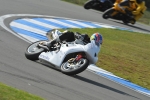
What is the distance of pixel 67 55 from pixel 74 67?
44cm

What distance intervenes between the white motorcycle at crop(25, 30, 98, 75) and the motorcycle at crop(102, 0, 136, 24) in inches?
518

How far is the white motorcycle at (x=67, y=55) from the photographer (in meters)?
10.4

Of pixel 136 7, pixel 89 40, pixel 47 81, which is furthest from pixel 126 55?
pixel 136 7

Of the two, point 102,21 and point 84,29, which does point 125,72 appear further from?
point 102,21

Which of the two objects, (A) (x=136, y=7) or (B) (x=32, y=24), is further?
(A) (x=136, y=7)

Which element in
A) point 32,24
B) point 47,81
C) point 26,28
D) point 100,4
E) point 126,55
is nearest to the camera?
point 47,81

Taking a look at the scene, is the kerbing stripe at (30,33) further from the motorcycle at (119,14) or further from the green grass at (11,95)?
the motorcycle at (119,14)

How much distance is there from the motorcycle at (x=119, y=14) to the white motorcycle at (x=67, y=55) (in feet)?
43.1

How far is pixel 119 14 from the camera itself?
24.4 metres

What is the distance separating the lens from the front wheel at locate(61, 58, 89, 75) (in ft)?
33.3

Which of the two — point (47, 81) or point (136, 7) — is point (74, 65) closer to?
point (47, 81)

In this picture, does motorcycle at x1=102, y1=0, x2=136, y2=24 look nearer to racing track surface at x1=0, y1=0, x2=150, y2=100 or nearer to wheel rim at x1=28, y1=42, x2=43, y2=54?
racing track surface at x1=0, y1=0, x2=150, y2=100

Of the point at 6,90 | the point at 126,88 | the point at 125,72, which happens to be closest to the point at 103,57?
the point at 125,72

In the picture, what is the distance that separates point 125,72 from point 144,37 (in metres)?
9.18
